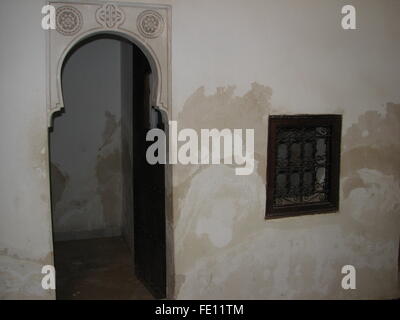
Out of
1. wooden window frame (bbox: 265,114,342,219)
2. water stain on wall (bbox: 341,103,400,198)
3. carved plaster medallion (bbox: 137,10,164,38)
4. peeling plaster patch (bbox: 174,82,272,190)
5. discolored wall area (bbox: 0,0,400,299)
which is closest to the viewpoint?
discolored wall area (bbox: 0,0,400,299)

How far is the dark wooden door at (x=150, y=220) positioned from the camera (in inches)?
153

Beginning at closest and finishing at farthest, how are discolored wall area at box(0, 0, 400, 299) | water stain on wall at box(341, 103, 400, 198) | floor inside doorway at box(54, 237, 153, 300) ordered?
discolored wall area at box(0, 0, 400, 299)
water stain on wall at box(341, 103, 400, 198)
floor inside doorway at box(54, 237, 153, 300)

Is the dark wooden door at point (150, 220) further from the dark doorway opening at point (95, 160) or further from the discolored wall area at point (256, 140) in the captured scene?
the dark doorway opening at point (95, 160)

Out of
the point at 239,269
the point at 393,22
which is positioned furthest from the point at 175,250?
the point at 393,22

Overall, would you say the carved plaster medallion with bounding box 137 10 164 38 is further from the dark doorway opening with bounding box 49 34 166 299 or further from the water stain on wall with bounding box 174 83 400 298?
the dark doorway opening with bounding box 49 34 166 299

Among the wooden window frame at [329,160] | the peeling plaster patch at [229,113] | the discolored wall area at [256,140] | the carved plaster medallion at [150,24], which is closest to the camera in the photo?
the discolored wall area at [256,140]

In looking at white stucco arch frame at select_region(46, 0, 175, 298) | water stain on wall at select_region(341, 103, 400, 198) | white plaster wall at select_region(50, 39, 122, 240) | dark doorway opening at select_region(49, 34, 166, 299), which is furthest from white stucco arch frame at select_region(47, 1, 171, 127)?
white plaster wall at select_region(50, 39, 122, 240)

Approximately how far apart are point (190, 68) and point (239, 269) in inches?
72.3

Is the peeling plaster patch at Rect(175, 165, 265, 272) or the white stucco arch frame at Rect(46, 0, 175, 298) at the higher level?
the white stucco arch frame at Rect(46, 0, 175, 298)

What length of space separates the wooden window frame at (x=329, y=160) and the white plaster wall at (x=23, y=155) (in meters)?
1.92

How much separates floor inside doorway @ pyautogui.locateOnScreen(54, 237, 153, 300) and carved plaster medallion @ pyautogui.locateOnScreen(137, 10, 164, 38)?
106 inches

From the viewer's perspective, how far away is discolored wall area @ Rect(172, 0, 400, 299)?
11.6ft

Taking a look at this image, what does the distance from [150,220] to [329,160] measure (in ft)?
6.19

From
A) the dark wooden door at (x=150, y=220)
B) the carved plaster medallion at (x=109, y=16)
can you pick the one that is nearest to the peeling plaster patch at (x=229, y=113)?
the dark wooden door at (x=150, y=220)
